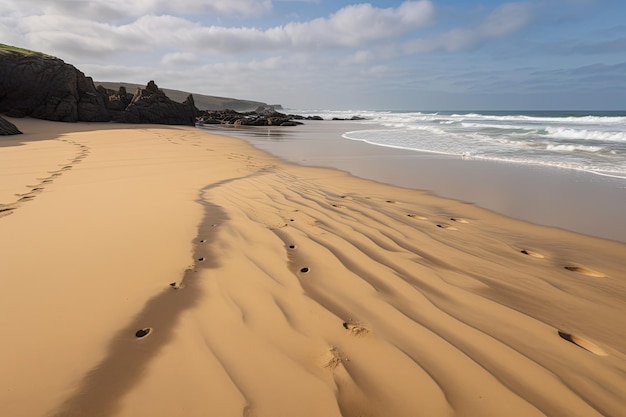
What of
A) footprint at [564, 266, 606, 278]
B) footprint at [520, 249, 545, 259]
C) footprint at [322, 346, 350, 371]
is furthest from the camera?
footprint at [520, 249, 545, 259]

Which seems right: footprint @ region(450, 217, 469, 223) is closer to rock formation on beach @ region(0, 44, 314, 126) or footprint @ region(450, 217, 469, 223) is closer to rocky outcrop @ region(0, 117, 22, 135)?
rocky outcrop @ region(0, 117, 22, 135)

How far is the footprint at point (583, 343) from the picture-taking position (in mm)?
2011

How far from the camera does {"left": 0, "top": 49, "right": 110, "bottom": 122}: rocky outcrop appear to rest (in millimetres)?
21141

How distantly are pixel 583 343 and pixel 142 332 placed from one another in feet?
8.56

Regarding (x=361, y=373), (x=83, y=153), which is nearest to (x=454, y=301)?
(x=361, y=373)

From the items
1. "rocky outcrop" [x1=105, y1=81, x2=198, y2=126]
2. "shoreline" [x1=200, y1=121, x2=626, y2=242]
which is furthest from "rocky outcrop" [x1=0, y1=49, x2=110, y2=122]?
"shoreline" [x1=200, y1=121, x2=626, y2=242]

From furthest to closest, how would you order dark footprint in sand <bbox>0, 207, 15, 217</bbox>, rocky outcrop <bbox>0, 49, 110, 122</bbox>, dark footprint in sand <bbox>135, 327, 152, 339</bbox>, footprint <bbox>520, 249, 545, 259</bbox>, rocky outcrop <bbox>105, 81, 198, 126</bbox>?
1. rocky outcrop <bbox>105, 81, 198, 126</bbox>
2. rocky outcrop <bbox>0, 49, 110, 122</bbox>
3. dark footprint in sand <bbox>0, 207, 15, 217</bbox>
4. footprint <bbox>520, 249, 545, 259</bbox>
5. dark footprint in sand <bbox>135, 327, 152, 339</bbox>

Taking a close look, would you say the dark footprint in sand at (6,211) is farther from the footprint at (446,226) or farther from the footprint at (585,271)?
the footprint at (585,271)

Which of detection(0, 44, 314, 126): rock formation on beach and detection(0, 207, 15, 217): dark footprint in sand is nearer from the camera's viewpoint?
detection(0, 207, 15, 217): dark footprint in sand

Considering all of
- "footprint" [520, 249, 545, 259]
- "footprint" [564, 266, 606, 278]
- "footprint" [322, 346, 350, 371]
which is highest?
"footprint" [322, 346, 350, 371]

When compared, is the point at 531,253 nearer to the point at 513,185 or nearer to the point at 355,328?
the point at 355,328

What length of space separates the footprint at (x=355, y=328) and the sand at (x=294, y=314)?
0.01 meters


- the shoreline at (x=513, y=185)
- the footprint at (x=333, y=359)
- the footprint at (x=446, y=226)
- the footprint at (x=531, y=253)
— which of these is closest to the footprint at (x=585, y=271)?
the footprint at (x=531, y=253)

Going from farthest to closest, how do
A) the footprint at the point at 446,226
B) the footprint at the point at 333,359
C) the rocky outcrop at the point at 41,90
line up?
the rocky outcrop at the point at 41,90
the footprint at the point at 446,226
the footprint at the point at 333,359
